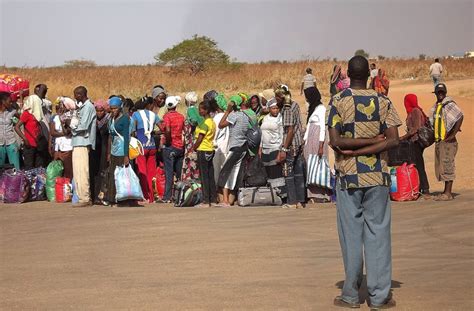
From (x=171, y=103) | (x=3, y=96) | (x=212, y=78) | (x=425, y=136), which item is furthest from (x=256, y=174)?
(x=212, y=78)

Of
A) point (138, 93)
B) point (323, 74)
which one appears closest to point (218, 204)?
point (138, 93)

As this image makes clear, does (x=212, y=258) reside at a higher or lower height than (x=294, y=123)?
lower

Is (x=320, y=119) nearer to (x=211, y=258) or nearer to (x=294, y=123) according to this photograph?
(x=294, y=123)

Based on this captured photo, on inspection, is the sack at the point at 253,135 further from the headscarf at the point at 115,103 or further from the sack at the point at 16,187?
the sack at the point at 16,187

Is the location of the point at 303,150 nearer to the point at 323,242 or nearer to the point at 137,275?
the point at 323,242

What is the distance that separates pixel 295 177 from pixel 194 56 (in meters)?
52.1

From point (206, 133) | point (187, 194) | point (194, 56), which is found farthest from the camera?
point (194, 56)

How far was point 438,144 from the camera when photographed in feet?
47.9

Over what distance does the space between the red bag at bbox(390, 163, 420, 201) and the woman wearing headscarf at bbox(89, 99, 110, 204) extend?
15.3 ft

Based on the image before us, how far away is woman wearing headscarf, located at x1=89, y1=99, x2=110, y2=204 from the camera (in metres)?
15.4

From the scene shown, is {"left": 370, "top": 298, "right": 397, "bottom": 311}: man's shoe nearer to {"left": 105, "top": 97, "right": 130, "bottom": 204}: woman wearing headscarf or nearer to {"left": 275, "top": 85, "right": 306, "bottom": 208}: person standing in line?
{"left": 275, "top": 85, "right": 306, "bottom": 208}: person standing in line

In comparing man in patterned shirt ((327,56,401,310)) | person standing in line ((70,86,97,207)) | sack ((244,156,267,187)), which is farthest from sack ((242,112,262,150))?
man in patterned shirt ((327,56,401,310))

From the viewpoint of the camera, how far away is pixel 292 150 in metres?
14.0

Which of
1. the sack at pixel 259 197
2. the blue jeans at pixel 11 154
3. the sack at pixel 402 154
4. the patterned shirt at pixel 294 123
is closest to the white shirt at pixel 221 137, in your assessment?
the sack at pixel 259 197
